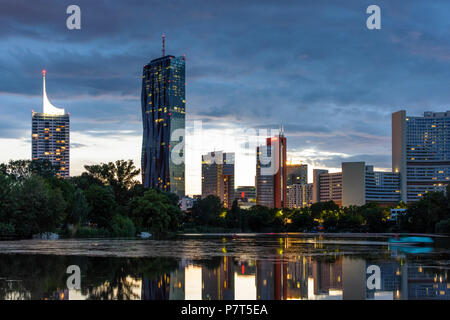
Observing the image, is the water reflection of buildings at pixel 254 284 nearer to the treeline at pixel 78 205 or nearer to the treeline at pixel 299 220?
the treeline at pixel 78 205

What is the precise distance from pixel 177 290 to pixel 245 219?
14094 cm

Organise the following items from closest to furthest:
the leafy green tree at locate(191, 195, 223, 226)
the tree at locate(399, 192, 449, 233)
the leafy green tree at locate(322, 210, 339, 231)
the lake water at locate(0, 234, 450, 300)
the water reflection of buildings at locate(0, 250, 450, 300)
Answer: the water reflection of buildings at locate(0, 250, 450, 300) → the lake water at locate(0, 234, 450, 300) → the tree at locate(399, 192, 449, 233) → the leafy green tree at locate(322, 210, 339, 231) → the leafy green tree at locate(191, 195, 223, 226)

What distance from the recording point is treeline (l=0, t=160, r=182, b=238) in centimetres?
6612

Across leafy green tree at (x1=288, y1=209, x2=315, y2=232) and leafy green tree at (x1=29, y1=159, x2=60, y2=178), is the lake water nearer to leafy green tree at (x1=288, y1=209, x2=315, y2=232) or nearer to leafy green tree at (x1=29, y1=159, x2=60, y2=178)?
leafy green tree at (x1=29, y1=159, x2=60, y2=178)

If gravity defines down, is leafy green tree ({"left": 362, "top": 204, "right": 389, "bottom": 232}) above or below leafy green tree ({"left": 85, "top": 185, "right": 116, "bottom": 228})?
below

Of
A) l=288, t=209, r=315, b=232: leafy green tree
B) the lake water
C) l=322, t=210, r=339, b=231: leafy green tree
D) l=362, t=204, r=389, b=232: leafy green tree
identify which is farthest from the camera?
l=288, t=209, r=315, b=232: leafy green tree

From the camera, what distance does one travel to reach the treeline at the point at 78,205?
66125mm

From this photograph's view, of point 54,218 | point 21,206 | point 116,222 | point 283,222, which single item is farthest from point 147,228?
point 283,222

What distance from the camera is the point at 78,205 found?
79.4 meters

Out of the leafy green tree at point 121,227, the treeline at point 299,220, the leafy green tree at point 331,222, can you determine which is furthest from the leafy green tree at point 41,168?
the leafy green tree at point 331,222

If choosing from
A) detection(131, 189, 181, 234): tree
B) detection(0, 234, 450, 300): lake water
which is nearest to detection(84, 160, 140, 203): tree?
detection(131, 189, 181, 234): tree

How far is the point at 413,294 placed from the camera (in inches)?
771

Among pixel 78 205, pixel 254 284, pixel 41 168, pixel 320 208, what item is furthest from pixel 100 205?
pixel 320 208
